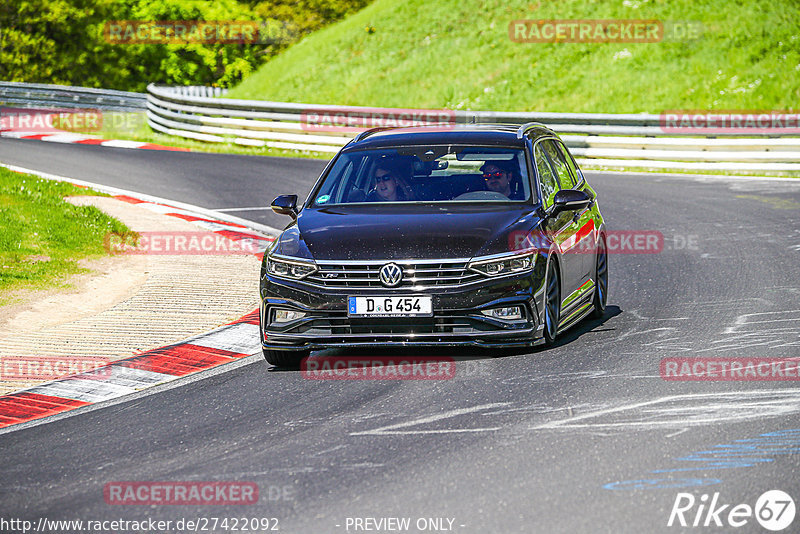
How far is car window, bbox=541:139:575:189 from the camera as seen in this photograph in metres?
10.5

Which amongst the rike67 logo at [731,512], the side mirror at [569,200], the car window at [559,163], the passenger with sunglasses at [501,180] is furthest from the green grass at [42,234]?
the rike67 logo at [731,512]

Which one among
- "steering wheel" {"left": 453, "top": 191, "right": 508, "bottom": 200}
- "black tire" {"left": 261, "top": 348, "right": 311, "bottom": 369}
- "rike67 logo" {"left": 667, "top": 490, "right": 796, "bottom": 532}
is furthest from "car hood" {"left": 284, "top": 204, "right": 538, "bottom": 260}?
"rike67 logo" {"left": 667, "top": 490, "right": 796, "bottom": 532}

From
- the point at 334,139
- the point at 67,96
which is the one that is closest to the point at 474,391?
the point at 334,139

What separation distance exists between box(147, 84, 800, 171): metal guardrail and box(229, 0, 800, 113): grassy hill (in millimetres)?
6850

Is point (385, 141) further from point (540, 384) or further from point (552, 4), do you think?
point (552, 4)

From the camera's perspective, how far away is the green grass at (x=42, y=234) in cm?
1257

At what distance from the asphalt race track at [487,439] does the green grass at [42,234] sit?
445 cm

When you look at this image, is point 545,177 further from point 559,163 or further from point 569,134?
point 569,134

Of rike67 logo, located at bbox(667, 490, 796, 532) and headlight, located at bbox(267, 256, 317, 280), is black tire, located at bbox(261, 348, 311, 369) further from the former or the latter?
rike67 logo, located at bbox(667, 490, 796, 532)

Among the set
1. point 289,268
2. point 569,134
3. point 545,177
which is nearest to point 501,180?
point 545,177

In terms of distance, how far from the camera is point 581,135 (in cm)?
2641

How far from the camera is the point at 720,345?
29.6 ft

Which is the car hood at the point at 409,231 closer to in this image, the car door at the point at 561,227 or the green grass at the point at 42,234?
the car door at the point at 561,227

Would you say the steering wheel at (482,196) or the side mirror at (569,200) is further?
the steering wheel at (482,196)
